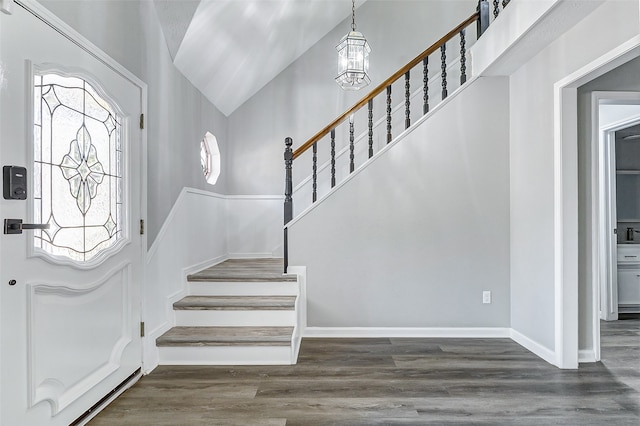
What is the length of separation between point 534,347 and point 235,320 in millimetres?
2469

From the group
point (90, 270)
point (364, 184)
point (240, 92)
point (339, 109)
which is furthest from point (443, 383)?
point (240, 92)

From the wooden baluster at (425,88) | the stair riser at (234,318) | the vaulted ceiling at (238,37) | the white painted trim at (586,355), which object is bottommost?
the white painted trim at (586,355)

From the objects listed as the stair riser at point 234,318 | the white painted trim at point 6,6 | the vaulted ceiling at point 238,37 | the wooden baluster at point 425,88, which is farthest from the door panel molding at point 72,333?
the wooden baluster at point 425,88

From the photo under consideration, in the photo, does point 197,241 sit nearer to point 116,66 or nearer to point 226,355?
point 226,355

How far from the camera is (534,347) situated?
3078 mm

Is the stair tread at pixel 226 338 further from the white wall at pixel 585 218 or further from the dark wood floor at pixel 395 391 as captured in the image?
the white wall at pixel 585 218

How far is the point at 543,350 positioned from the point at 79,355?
3.20m

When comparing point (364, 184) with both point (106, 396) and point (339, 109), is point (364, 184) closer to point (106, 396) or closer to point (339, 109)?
point (339, 109)

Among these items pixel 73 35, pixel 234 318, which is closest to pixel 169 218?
pixel 234 318

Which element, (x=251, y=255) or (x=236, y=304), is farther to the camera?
(x=251, y=255)

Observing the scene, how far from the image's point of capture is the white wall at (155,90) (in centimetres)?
217

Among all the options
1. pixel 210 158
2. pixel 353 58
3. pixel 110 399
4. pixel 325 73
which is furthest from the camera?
pixel 325 73

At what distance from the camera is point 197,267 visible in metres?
3.72

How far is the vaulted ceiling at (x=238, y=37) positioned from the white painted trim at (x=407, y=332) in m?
2.69
